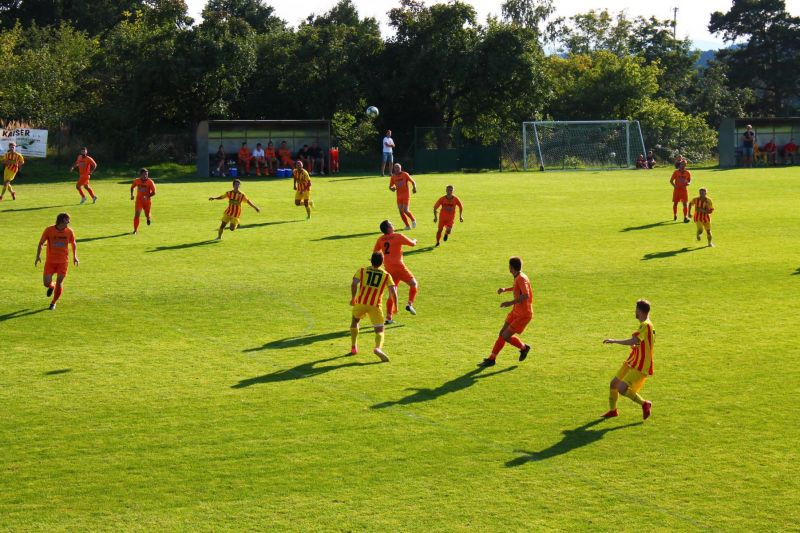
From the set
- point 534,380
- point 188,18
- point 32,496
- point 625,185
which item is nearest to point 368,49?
point 188,18

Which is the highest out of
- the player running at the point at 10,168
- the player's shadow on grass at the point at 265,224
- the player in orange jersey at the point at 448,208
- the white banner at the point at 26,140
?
the white banner at the point at 26,140

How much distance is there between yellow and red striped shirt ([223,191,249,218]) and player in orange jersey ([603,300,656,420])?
1782cm

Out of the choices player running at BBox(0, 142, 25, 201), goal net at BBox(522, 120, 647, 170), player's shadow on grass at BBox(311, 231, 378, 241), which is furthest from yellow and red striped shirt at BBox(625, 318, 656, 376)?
goal net at BBox(522, 120, 647, 170)

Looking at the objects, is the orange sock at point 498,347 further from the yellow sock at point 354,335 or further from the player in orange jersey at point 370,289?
the yellow sock at point 354,335

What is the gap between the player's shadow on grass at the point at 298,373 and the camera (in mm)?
16422

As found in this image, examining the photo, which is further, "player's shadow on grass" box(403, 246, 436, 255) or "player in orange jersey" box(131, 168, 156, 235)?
"player in orange jersey" box(131, 168, 156, 235)

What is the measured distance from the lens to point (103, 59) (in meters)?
58.3

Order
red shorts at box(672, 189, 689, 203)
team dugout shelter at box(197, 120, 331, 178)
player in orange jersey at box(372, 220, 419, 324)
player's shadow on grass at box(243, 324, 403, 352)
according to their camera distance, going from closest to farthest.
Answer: player's shadow on grass at box(243, 324, 403, 352) → player in orange jersey at box(372, 220, 419, 324) → red shorts at box(672, 189, 689, 203) → team dugout shelter at box(197, 120, 331, 178)

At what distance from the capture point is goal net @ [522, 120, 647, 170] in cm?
5847

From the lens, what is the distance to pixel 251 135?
2103 inches

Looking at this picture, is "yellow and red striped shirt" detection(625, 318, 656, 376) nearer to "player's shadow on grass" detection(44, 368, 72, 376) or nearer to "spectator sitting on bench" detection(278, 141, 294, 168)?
"player's shadow on grass" detection(44, 368, 72, 376)

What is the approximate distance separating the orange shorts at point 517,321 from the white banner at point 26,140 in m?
38.5

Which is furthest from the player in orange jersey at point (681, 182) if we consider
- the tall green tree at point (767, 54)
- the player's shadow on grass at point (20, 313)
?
the tall green tree at point (767, 54)

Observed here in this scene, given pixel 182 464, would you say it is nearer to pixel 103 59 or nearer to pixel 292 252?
pixel 292 252
